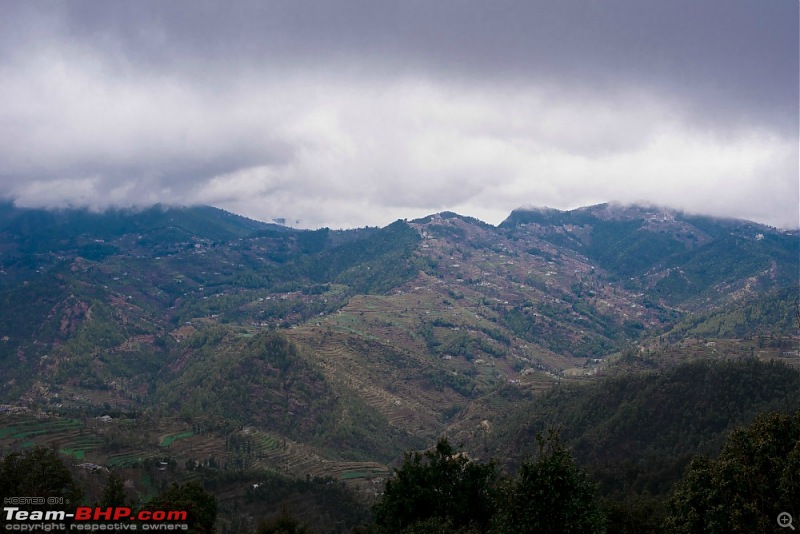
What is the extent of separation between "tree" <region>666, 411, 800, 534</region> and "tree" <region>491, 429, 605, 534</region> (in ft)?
33.4

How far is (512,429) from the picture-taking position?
7525 inches

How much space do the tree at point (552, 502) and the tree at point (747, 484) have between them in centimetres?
1020

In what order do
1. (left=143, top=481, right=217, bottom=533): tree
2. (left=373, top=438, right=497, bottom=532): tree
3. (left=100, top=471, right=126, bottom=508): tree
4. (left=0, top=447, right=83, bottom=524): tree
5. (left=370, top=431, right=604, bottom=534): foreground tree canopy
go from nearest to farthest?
(left=370, top=431, right=604, bottom=534): foreground tree canopy
(left=143, top=481, right=217, bottom=533): tree
(left=373, top=438, right=497, bottom=532): tree
(left=100, top=471, right=126, bottom=508): tree
(left=0, top=447, right=83, bottom=524): tree

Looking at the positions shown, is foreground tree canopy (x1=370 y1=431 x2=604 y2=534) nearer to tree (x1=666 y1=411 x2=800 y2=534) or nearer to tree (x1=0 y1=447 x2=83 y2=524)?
tree (x1=666 y1=411 x2=800 y2=534)

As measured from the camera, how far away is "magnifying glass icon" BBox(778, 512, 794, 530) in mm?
33078

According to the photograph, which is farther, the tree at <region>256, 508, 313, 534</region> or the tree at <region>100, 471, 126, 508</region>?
the tree at <region>256, 508, 313, 534</region>

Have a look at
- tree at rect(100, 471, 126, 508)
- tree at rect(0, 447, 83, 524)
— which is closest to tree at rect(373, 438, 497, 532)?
tree at rect(100, 471, 126, 508)

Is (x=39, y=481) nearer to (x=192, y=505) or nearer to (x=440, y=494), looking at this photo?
(x=192, y=505)

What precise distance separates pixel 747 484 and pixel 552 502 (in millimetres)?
15415

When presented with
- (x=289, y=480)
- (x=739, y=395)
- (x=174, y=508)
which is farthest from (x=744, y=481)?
(x=739, y=395)

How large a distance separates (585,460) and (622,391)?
115 ft

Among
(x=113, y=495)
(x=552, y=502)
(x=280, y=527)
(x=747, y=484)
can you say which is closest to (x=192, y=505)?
(x=280, y=527)

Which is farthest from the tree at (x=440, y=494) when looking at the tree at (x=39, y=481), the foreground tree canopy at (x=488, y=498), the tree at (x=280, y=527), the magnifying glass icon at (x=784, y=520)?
the tree at (x=39, y=481)

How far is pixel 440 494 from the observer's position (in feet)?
170
